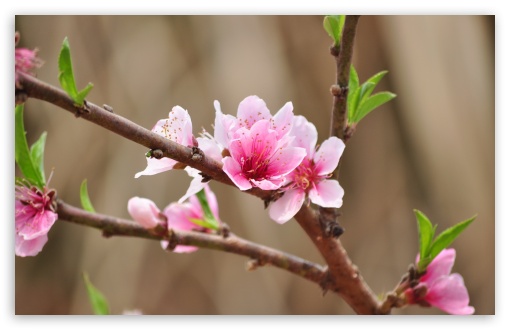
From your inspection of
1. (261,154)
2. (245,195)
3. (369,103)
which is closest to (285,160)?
(261,154)

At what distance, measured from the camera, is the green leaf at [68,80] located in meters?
0.48

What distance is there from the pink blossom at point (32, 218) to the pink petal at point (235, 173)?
0.64 feet

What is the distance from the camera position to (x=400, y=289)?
65 centimetres

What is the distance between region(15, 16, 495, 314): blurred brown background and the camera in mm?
1432

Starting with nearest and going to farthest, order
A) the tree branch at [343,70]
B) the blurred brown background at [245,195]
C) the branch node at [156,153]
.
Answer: the branch node at [156,153] → the tree branch at [343,70] → the blurred brown background at [245,195]

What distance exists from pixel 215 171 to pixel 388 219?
3.88ft

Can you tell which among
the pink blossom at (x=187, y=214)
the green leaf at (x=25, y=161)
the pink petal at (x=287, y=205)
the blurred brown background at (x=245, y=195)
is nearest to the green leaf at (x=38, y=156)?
the green leaf at (x=25, y=161)

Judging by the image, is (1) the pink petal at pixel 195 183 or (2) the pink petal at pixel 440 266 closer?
(1) the pink petal at pixel 195 183

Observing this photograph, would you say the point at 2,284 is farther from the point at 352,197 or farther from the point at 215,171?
the point at 352,197

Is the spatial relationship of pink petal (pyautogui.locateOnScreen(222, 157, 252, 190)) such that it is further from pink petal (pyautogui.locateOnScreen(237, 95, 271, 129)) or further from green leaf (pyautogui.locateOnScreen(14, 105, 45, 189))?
green leaf (pyautogui.locateOnScreen(14, 105, 45, 189))

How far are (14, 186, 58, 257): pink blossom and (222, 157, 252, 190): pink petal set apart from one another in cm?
19

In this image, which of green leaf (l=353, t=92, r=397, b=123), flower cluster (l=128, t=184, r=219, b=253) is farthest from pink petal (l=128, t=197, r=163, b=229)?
green leaf (l=353, t=92, r=397, b=123)

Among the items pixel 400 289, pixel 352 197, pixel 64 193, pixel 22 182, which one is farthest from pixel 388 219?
pixel 22 182

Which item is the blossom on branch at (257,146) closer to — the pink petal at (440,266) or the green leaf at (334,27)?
the green leaf at (334,27)
